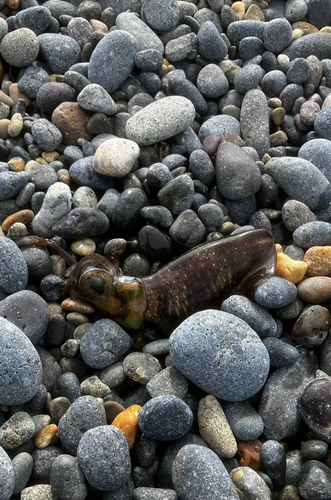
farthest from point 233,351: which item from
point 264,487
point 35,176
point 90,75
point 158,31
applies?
point 158,31

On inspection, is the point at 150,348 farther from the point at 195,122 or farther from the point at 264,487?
the point at 195,122

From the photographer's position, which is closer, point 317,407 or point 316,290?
point 317,407

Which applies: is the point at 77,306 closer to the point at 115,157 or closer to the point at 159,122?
the point at 115,157

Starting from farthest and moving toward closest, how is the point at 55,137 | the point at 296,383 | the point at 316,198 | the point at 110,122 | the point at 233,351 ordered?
the point at 110,122, the point at 55,137, the point at 316,198, the point at 296,383, the point at 233,351

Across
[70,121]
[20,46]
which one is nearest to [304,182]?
[70,121]

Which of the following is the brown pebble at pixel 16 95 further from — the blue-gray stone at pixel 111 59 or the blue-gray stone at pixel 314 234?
the blue-gray stone at pixel 314 234
